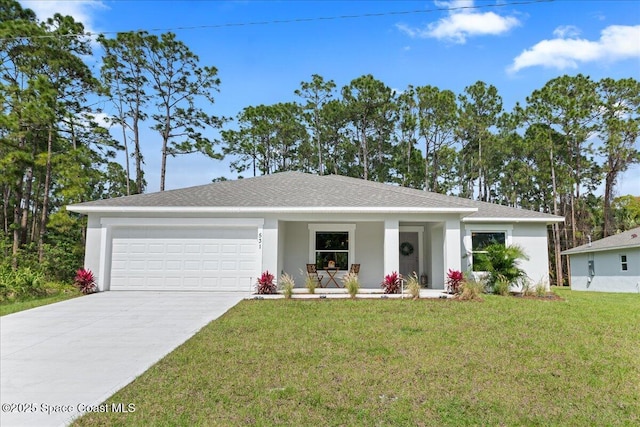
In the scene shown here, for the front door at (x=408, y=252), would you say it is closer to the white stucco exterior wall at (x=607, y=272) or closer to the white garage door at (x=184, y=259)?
the white garage door at (x=184, y=259)

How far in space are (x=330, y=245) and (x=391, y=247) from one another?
7.81 feet

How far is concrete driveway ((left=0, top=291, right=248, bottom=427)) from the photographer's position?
13.9 feet

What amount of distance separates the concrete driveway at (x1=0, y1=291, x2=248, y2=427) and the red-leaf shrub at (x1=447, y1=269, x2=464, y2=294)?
6115 mm

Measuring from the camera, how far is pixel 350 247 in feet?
46.6

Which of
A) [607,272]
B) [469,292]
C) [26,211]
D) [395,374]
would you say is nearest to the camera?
[395,374]

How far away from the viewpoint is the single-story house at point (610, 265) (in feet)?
63.8

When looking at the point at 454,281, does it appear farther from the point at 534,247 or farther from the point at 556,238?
the point at 556,238

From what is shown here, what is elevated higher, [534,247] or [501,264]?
[534,247]

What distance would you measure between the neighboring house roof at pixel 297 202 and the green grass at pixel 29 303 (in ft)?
8.72

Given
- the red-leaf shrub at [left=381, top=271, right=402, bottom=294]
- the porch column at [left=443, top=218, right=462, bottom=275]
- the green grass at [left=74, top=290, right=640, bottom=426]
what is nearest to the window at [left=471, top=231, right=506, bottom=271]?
the porch column at [left=443, top=218, right=462, bottom=275]

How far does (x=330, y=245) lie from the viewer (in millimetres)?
14289

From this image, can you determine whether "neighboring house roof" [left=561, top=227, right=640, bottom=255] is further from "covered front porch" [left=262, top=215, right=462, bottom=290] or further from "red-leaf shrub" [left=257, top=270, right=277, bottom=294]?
"red-leaf shrub" [left=257, top=270, right=277, bottom=294]

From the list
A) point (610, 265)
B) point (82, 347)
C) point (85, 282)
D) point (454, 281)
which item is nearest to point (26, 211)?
point (85, 282)

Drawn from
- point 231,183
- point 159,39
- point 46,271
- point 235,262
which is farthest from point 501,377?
point 159,39
